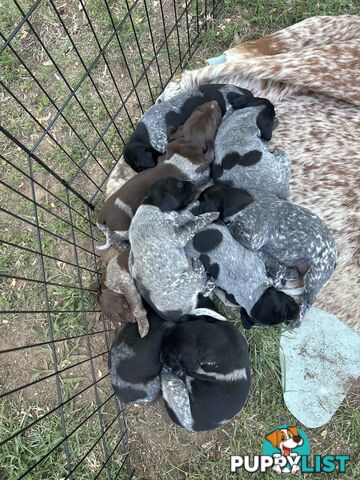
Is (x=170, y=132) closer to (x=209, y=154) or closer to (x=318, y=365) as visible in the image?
(x=209, y=154)

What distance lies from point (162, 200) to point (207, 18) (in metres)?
2.40

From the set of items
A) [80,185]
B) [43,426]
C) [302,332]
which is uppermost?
[80,185]

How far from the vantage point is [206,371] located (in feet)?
11.3

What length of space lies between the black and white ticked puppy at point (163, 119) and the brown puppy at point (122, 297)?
85 centimetres

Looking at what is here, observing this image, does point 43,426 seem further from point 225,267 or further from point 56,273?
point 225,267

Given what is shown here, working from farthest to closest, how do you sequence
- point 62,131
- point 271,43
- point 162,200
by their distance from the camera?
point 62,131 → point 271,43 → point 162,200

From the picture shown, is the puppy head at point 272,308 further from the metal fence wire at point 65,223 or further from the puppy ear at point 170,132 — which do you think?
the puppy ear at point 170,132

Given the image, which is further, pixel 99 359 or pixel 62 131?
pixel 62 131

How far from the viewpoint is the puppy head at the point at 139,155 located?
4.08 metres

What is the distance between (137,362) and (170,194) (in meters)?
1.23

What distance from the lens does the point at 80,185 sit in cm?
457

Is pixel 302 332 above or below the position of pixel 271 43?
below

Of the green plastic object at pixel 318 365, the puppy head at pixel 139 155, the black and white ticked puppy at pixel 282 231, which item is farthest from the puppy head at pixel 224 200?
the green plastic object at pixel 318 365

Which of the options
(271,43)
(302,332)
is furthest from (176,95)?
(302,332)
